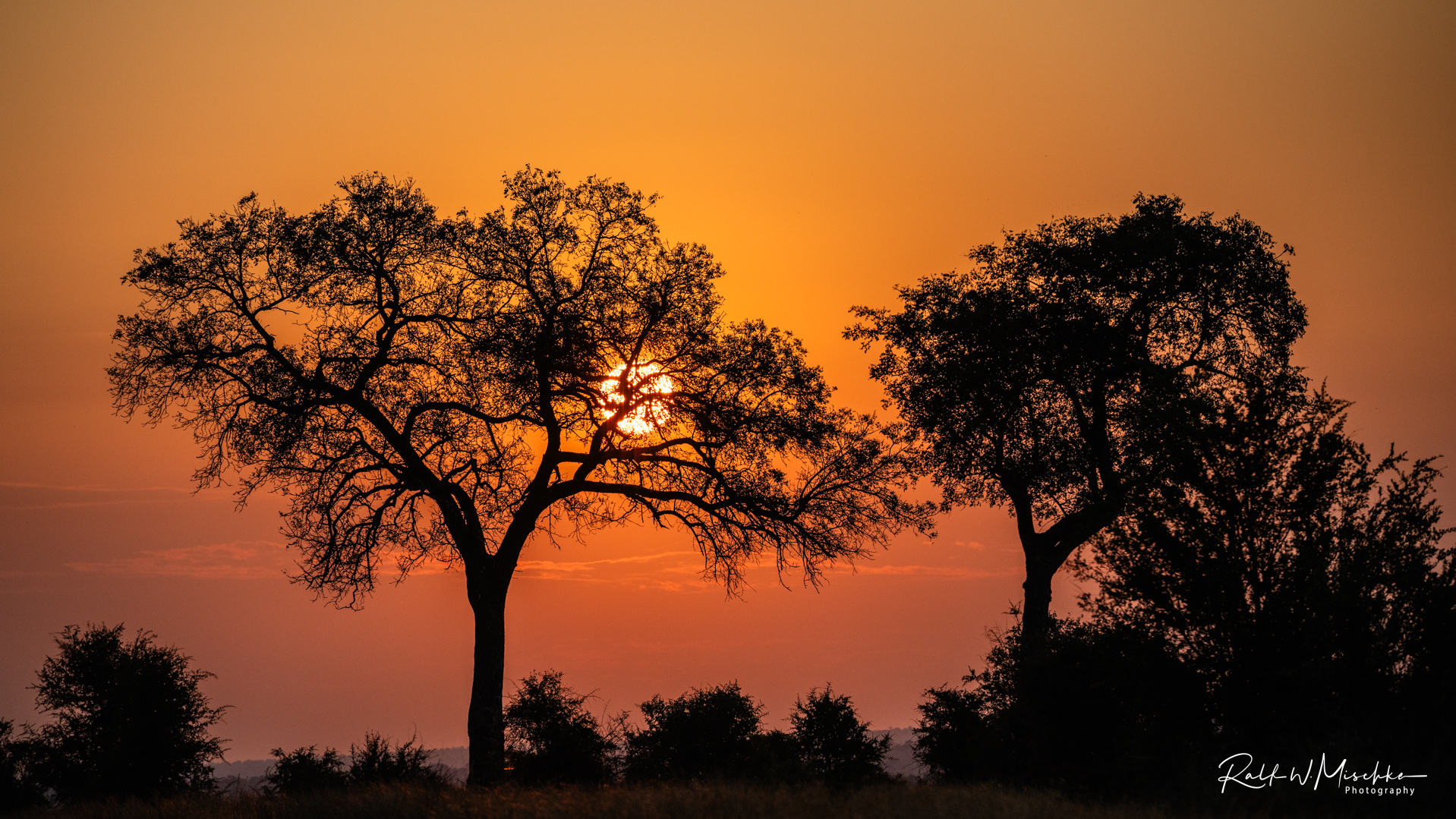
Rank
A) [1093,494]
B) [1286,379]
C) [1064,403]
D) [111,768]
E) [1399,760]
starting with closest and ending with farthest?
1. [1399,760]
2. [1286,379]
3. [111,768]
4. [1093,494]
5. [1064,403]

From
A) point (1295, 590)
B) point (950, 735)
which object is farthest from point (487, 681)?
point (1295, 590)

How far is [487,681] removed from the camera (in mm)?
25375

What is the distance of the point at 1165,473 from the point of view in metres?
20.0

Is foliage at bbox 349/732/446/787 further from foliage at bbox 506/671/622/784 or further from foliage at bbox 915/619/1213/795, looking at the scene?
foliage at bbox 915/619/1213/795

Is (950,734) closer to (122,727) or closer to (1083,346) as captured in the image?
(1083,346)

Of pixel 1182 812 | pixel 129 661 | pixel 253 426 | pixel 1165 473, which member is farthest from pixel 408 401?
pixel 1182 812

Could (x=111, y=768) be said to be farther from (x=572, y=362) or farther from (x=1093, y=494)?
(x=1093, y=494)

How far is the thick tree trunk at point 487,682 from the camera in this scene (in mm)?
24375

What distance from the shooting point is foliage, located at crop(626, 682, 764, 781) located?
78.2ft

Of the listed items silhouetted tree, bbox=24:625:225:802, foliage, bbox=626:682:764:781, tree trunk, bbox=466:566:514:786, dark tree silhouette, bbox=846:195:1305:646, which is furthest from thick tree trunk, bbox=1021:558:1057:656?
silhouetted tree, bbox=24:625:225:802

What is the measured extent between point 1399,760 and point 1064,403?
1665 cm

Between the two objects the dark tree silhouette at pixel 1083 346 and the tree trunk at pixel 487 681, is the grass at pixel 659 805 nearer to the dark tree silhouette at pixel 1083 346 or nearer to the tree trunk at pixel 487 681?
the tree trunk at pixel 487 681

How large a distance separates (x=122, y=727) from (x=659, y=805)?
54.5 feet

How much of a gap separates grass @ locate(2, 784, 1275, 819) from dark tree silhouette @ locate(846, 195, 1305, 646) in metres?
12.6
